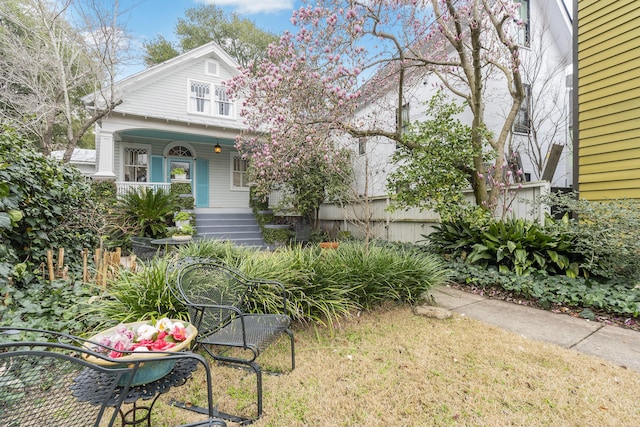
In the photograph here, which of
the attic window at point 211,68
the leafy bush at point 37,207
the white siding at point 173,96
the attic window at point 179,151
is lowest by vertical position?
the leafy bush at point 37,207

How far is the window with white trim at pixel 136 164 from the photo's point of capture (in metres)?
11.0

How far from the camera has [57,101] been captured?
9.97m

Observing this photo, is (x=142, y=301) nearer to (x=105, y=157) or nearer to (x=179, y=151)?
(x=105, y=157)

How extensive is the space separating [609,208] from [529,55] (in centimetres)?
726

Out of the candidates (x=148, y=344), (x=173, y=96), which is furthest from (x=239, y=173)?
(x=148, y=344)

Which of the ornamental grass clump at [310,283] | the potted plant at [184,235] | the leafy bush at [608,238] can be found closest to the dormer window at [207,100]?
the potted plant at [184,235]

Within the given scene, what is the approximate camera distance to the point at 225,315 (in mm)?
2693

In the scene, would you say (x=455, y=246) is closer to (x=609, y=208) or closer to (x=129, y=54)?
(x=609, y=208)

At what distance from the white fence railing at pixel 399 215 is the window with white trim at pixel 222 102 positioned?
378 cm

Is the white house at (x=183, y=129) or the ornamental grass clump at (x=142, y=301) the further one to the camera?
the white house at (x=183, y=129)

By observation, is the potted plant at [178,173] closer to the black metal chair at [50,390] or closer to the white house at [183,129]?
the white house at [183,129]

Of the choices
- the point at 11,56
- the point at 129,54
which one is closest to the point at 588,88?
the point at 129,54

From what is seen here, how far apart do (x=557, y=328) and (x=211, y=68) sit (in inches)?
505

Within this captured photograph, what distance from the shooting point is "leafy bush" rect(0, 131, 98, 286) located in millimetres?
2984
